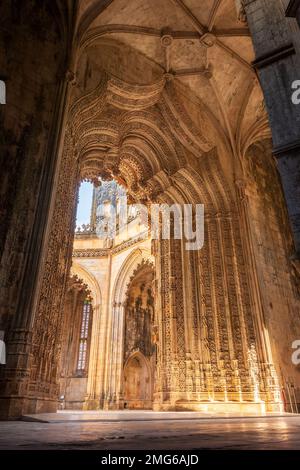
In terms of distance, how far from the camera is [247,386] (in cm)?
959

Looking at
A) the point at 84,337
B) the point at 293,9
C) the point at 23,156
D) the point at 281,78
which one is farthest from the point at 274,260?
the point at 84,337

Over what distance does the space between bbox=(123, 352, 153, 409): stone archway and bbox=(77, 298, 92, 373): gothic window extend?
3.92 m

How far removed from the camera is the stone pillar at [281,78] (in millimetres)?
3889

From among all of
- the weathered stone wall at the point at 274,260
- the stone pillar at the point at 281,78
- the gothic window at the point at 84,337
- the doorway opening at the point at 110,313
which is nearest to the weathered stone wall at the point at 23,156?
the stone pillar at the point at 281,78

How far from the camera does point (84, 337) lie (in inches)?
987

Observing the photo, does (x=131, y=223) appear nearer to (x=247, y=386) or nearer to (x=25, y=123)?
(x=247, y=386)

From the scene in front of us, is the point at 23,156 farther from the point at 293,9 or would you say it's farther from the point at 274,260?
the point at 274,260

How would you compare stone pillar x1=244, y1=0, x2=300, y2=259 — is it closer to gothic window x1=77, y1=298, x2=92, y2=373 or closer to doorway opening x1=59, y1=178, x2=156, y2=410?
doorway opening x1=59, y1=178, x2=156, y2=410

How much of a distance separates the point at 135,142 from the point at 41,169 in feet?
20.2

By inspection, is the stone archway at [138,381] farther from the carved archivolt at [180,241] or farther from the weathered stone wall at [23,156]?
the weathered stone wall at [23,156]

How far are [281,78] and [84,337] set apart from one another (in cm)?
2354

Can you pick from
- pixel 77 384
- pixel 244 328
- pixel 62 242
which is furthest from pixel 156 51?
pixel 77 384

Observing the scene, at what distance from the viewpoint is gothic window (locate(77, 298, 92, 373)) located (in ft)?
79.3
